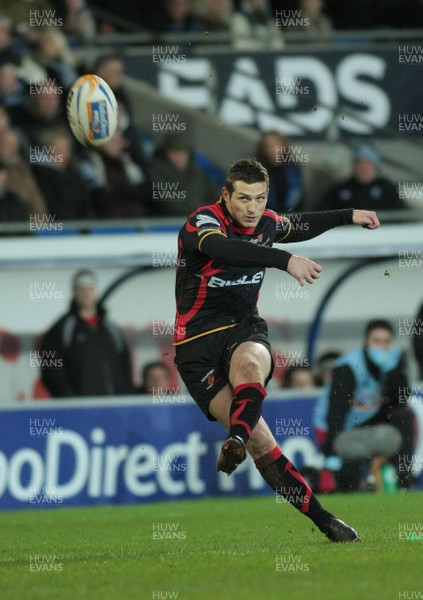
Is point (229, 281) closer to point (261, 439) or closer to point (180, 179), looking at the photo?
point (261, 439)

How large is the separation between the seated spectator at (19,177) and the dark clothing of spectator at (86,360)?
1.36 m

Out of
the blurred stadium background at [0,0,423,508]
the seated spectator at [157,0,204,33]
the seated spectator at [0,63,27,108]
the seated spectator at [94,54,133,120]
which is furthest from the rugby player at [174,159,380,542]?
the seated spectator at [157,0,204,33]

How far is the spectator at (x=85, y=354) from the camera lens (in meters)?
13.1

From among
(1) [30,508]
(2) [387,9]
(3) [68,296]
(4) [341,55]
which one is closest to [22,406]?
(1) [30,508]

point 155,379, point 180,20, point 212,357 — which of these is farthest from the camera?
point 180,20

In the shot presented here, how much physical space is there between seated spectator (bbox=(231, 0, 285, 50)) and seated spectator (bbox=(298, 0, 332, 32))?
16.8 inches

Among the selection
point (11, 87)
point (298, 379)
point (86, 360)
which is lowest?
point (298, 379)

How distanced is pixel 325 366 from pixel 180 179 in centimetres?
270

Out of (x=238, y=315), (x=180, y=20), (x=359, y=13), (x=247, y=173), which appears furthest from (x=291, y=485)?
(x=359, y=13)

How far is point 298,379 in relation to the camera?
13328 mm

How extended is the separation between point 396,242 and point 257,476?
3422 millimetres

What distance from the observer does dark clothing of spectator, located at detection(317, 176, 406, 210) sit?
567 inches

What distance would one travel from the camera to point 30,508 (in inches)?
478

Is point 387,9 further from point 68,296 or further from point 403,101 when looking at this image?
point 68,296
